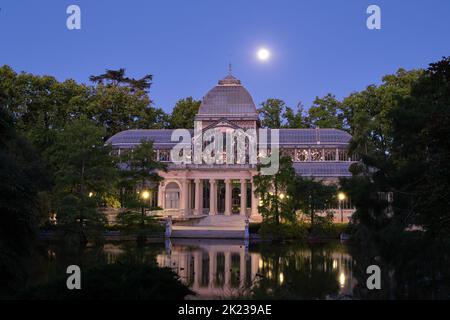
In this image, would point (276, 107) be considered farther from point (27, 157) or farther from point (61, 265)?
point (61, 265)

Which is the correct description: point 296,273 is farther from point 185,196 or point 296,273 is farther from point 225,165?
point 185,196

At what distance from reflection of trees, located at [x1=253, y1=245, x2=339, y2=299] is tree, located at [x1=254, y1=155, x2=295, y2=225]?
502 centimetres

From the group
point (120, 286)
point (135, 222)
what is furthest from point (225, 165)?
point (120, 286)

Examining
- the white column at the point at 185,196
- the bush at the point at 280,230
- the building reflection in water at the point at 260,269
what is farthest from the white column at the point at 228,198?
the building reflection in water at the point at 260,269

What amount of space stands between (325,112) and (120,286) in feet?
223

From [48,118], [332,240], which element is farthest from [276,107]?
[332,240]

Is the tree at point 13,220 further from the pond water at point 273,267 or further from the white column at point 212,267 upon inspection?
the white column at point 212,267

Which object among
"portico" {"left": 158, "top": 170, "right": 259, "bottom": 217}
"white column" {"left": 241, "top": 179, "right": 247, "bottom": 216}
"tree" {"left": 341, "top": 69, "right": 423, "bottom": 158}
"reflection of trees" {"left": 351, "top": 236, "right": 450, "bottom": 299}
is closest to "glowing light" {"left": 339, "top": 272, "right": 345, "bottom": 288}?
"reflection of trees" {"left": 351, "top": 236, "right": 450, "bottom": 299}

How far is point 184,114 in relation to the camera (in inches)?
3226

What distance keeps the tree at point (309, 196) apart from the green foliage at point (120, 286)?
114 ft

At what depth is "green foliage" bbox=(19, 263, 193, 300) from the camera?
12430 mm

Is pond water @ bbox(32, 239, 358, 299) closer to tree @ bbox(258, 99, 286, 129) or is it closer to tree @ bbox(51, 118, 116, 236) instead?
tree @ bbox(51, 118, 116, 236)

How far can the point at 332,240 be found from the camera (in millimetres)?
47969

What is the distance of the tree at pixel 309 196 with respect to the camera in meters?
48.1
